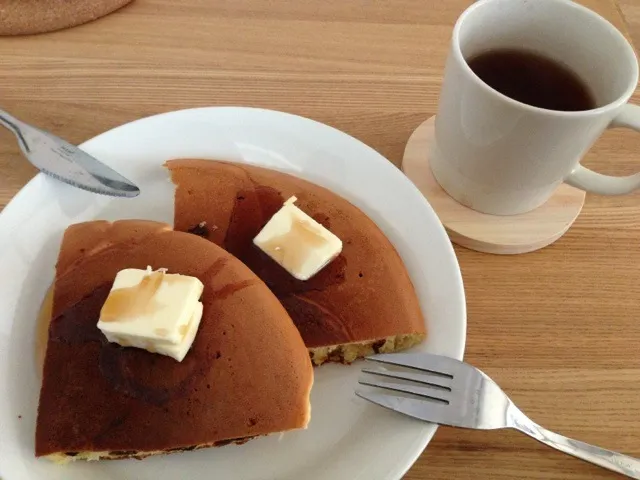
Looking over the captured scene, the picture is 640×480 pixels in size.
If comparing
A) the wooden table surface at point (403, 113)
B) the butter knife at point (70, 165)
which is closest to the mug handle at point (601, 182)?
the wooden table surface at point (403, 113)

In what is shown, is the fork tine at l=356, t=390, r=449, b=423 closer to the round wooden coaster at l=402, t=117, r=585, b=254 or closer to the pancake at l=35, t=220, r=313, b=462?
the pancake at l=35, t=220, r=313, b=462

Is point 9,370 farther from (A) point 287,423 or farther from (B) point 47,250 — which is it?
(A) point 287,423

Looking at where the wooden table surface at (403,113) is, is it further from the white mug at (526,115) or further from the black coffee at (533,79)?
the black coffee at (533,79)

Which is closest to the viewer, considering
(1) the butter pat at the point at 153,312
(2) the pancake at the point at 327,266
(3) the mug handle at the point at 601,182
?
(1) the butter pat at the point at 153,312

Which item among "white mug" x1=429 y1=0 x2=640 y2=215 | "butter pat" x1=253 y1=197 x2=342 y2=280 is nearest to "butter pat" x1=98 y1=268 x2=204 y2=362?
"butter pat" x1=253 y1=197 x2=342 y2=280

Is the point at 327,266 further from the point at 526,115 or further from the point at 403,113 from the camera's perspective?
the point at 403,113

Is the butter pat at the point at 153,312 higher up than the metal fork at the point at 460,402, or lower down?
higher up

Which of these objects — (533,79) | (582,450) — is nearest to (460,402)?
(582,450)

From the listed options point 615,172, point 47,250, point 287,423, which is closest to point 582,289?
point 615,172
